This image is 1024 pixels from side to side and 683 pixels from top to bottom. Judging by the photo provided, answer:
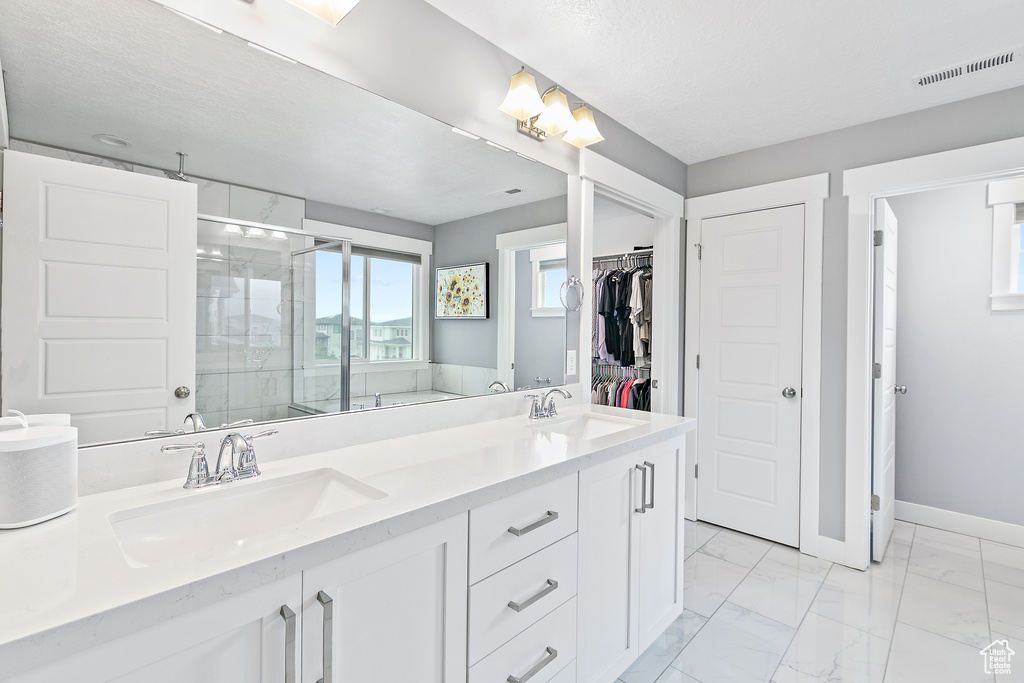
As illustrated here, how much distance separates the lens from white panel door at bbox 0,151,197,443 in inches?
37.5

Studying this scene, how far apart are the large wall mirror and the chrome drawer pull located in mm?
762

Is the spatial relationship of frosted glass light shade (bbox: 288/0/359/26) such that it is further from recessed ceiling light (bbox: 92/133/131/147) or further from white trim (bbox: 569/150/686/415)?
white trim (bbox: 569/150/686/415)

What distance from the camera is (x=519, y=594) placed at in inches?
49.1

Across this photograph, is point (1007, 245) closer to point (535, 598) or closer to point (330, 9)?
point (535, 598)

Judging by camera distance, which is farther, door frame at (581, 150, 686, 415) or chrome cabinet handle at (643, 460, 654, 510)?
door frame at (581, 150, 686, 415)

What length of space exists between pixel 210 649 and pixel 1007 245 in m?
4.13

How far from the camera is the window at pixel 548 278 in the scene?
2.23 meters

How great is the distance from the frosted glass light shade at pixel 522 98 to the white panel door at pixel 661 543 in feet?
4.62

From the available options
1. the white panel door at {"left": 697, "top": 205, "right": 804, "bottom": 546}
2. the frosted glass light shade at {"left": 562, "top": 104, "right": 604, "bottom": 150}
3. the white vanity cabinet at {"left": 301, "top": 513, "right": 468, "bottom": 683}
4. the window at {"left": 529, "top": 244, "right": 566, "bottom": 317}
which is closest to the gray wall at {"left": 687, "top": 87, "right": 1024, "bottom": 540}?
the white panel door at {"left": 697, "top": 205, "right": 804, "bottom": 546}

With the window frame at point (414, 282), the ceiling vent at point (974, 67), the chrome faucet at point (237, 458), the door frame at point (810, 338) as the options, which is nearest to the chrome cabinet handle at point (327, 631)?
the chrome faucet at point (237, 458)

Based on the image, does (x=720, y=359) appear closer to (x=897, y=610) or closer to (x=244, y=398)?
(x=897, y=610)

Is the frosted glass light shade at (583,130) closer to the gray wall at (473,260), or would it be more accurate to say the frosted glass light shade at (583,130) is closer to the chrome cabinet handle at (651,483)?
the gray wall at (473,260)

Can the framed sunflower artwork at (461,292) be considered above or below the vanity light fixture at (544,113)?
below

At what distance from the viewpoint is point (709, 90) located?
2311mm
